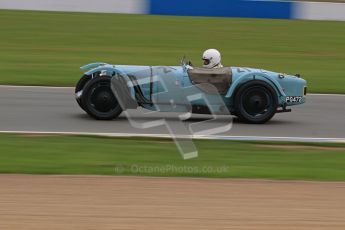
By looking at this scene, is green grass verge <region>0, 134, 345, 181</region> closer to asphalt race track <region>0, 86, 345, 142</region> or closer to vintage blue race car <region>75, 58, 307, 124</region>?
asphalt race track <region>0, 86, 345, 142</region>

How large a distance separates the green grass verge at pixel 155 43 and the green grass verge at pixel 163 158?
5941mm

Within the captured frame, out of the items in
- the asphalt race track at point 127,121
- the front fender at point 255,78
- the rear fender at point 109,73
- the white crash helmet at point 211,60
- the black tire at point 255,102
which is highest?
the white crash helmet at point 211,60

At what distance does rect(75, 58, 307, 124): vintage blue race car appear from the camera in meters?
11.8

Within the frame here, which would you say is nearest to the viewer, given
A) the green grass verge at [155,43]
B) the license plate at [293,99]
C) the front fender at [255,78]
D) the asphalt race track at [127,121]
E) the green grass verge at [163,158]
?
the green grass verge at [163,158]

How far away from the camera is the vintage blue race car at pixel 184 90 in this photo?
11812 mm

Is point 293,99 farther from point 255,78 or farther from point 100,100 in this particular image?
point 100,100

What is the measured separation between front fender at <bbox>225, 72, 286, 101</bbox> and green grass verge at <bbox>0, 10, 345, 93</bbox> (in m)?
4.45

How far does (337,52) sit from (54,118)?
1255 centimetres

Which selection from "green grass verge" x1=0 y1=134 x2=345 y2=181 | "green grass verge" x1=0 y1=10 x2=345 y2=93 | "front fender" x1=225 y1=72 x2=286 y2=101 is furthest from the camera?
"green grass verge" x1=0 y1=10 x2=345 y2=93

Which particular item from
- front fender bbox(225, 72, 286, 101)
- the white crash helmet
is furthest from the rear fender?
front fender bbox(225, 72, 286, 101)

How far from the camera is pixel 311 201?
24.7 ft

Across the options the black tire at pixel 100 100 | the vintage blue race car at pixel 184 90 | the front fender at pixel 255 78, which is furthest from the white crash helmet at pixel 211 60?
the black tire at pixel 100 100

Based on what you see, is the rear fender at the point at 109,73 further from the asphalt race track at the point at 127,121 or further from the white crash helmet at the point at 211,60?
the white crash helmet at the point at 211,60

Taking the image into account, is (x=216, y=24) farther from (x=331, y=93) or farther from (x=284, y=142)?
(x=284, y=142)
